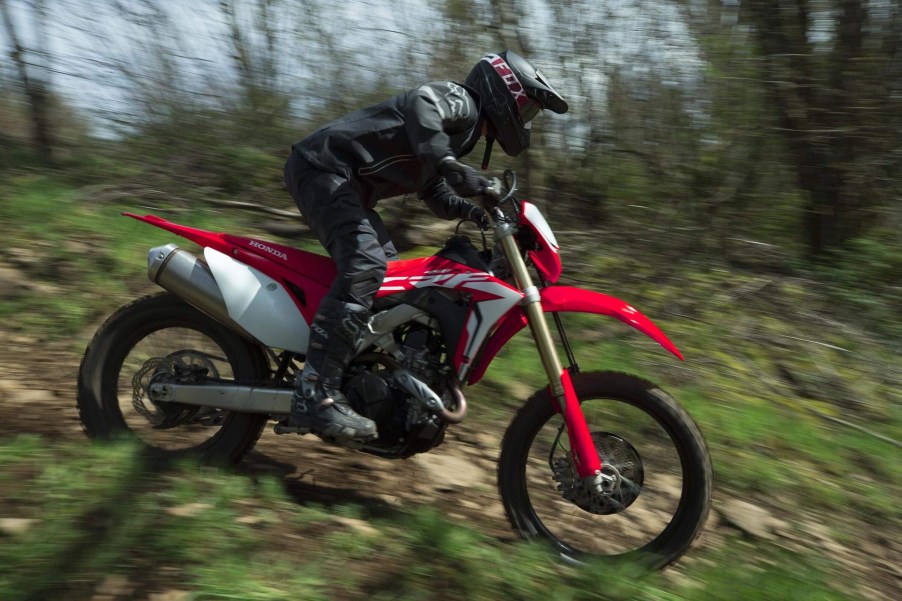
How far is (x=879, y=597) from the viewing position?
11.7ft

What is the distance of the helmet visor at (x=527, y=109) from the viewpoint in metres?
3.58

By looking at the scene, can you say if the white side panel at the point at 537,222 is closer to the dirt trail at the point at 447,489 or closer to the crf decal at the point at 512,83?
the crf decal at the point at 512,83

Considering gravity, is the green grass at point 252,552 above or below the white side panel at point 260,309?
below

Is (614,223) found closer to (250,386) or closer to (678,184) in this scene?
(678,184)

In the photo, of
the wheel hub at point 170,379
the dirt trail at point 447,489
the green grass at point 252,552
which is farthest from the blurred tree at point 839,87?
the wheel hub at point 170,379

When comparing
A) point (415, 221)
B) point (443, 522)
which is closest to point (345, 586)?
point (443, 522)

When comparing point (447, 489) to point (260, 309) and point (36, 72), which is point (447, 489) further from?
point (36, 72)

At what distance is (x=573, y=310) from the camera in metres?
3.39

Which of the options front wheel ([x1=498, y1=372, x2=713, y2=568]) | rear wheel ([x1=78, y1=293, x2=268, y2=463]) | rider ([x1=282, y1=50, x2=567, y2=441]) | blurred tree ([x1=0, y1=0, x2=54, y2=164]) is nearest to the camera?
front wheel ([x1=498, y1=372, x2=713, y2=568])

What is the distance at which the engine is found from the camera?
3.51 m

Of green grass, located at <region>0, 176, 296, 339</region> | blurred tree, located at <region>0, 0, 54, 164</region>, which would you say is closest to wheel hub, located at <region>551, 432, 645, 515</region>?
green grass, located at <region>0, 176, 296, 339</region>

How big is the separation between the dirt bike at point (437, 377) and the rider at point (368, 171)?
13cm

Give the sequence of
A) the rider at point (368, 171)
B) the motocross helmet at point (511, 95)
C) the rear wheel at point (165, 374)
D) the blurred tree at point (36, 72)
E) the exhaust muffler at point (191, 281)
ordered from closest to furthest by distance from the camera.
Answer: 1. the rider at point (368, 171)
2. the motocross helmet at point (511, 95)
3. the exhaust muffler at point (191, 281)
4. the rear wheel at point (165, 374)
5. the blurred tree at point (36, 72)

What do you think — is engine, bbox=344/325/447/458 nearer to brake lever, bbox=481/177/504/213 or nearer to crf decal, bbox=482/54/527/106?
brake lever, bbox=481/177/504/213
